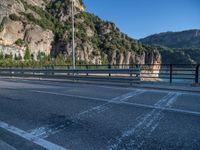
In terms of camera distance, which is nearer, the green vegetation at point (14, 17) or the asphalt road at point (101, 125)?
the asphalt road at point (101, 125)

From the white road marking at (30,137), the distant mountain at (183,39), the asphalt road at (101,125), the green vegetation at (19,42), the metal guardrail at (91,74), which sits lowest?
the white road marking at (30,137)

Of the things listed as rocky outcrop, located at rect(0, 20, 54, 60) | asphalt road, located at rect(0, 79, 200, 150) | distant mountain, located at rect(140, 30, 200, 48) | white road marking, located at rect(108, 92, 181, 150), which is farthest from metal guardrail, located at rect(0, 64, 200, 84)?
distant mountain, located at rect(140, 30, 200, 48)

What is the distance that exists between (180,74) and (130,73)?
2.73 meters

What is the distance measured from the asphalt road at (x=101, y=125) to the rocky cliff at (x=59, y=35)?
198 ft

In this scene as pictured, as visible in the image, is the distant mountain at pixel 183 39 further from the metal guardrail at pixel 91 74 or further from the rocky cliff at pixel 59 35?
the metal guardrail at pixel 91 74

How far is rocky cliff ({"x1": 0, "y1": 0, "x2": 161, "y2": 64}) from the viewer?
9162cm

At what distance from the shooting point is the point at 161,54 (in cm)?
14475

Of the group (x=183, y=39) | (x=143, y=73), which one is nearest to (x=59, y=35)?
(x=143, y=73)

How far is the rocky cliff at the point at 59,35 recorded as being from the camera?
91.6 metres

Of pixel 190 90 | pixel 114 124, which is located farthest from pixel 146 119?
pixel 190 90

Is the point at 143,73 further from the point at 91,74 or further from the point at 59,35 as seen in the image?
the point at 59,35

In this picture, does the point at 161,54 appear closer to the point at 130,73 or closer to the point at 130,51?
the point at 130,51

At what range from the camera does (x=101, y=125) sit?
5363 mm

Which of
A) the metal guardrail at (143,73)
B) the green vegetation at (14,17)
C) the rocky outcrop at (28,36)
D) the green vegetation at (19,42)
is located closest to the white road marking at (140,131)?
the metal guardrail at (143,73)
